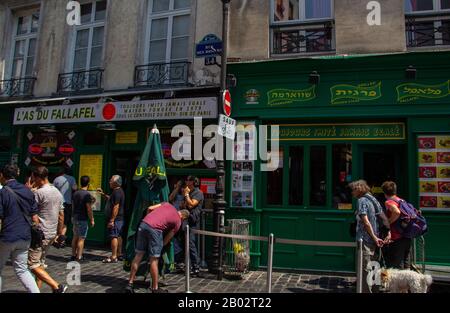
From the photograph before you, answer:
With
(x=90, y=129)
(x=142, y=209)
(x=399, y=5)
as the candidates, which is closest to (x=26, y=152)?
(x=90, y=129)

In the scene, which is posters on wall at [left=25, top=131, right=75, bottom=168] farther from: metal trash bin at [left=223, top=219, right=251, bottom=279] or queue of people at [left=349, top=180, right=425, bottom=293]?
queue of people at [left=349, top=180, right=425, bottom=293]

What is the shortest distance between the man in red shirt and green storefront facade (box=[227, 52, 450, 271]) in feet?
7.86

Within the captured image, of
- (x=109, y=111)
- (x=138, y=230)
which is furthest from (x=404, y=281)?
(x=109, y=111)

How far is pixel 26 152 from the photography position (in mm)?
10875

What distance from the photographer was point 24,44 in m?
11.5

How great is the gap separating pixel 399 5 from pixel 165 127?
5569mm

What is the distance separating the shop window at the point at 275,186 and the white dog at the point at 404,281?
9.98ft

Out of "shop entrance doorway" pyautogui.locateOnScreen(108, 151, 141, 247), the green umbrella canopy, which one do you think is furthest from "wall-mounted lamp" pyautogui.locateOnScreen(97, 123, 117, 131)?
the green umbrella canopy

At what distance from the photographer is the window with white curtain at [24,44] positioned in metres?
11.4

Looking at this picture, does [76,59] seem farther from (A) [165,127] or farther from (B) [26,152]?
(A) [165,127]

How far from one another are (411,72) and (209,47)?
4.07 metres

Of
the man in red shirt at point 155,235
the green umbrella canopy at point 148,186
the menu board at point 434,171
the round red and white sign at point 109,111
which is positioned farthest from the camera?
the round red and white sign at point 109,111

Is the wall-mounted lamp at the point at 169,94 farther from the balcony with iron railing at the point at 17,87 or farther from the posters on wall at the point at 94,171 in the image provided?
the balcony with iron railing at the point at 17,87

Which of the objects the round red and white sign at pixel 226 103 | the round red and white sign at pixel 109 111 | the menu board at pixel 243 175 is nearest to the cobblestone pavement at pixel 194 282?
the menu board at pixel 243 175
